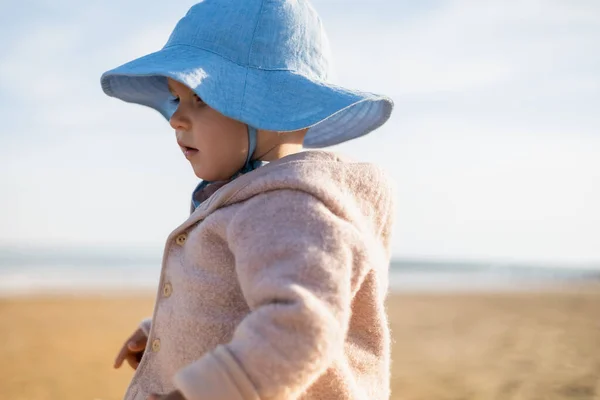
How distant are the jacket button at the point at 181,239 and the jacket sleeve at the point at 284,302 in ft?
0.91

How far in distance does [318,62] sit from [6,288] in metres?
14.4

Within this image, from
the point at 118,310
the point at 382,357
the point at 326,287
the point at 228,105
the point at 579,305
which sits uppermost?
the point at 228,105

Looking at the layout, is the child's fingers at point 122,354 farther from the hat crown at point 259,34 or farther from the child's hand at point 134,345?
the hat crown at point 259,34

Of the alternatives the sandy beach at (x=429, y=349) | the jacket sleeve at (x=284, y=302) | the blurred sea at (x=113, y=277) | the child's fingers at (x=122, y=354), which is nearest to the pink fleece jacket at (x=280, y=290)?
the jacket sleeve at (x=284, y=302)

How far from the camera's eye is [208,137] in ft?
6.09

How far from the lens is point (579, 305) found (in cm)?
1141

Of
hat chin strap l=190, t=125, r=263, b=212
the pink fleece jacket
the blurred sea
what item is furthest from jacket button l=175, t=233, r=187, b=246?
the blurred sea

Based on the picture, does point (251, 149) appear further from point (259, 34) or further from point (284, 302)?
point (284, 302)

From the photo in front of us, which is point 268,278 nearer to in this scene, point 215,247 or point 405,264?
point 215,247

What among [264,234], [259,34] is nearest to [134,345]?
[264,234]

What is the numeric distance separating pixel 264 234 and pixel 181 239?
0.38 meters

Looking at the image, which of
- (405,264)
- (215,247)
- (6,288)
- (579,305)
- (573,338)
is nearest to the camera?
(215,247)

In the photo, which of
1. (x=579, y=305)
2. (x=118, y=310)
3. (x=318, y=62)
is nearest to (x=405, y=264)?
(x=579, y=305)

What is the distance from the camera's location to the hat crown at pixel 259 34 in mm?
1840
